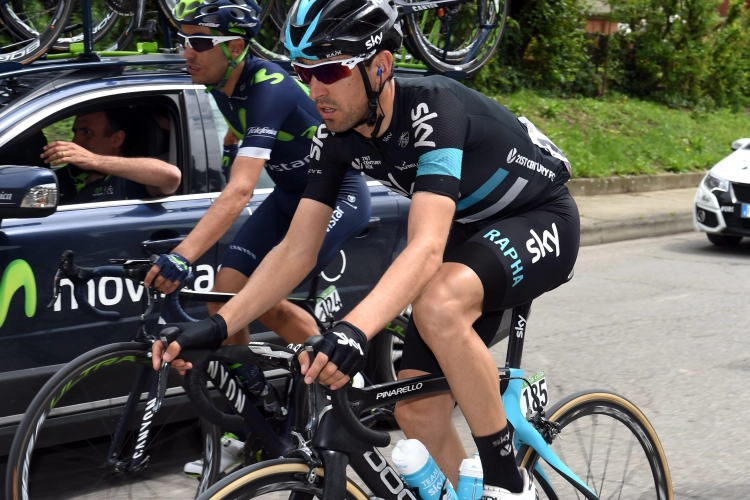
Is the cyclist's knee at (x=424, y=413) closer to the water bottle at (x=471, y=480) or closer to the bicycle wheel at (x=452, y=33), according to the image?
the water bottle at (x=471, y=480)

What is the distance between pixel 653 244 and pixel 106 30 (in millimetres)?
7446

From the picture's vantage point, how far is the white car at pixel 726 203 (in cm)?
1080

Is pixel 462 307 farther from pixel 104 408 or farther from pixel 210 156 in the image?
pixel 210 156

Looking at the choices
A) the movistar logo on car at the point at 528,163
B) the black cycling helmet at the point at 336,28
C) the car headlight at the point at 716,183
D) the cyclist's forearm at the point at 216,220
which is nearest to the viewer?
the black cycling helmet at the point at 336,28

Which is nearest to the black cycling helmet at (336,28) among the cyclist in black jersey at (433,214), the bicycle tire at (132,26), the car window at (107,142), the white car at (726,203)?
the cyclist in black jersey at (433,214)

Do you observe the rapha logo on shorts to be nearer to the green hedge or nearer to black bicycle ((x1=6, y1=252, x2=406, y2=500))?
black bicycle ((x1=6, y1=252, x2=406, y2=500))

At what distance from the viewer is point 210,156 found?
4656 millimetres

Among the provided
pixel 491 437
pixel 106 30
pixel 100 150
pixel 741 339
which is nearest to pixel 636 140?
pixel 741 339

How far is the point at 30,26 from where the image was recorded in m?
Result: 5.85

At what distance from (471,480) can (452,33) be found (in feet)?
14.1

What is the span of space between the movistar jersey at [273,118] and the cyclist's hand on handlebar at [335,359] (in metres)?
1.64

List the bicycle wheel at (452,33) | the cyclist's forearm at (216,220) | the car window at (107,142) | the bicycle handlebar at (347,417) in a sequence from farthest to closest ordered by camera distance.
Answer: the bicycle wheel at (452,33), the car window at (107,142), the cyclist's forearm at (216,220), the bicycle handlebar at (347,417)

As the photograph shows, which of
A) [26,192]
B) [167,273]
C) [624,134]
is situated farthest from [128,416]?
[624,134]

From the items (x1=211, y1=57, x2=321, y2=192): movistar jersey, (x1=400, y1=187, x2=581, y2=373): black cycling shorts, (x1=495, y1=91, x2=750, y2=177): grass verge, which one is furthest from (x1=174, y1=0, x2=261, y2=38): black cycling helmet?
(x1=495, y1=91, x2=750, y2=177): grass verge
